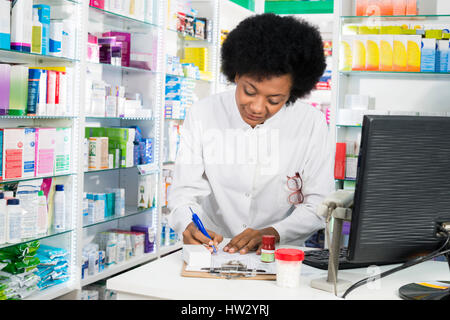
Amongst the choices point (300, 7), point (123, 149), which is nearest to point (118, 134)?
point (123, 149)

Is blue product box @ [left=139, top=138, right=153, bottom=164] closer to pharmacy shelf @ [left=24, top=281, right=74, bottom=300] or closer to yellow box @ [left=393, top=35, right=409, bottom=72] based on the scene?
Answer: pharmacy shelf @ [left=24, top=281, right=74, bottom=300]

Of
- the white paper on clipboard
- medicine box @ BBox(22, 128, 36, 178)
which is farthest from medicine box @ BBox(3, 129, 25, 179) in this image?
the white paper on clipboard

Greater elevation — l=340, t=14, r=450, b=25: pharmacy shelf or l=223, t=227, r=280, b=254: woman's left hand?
l=340, t=14, r=450, b=25: pharmacy shelf

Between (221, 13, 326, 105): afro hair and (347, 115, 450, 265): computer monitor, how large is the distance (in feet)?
1.99

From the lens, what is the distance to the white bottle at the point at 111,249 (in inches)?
159

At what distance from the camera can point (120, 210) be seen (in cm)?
416

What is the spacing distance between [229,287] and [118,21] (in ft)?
10.7

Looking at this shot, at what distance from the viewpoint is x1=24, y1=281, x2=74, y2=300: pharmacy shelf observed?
320 cm

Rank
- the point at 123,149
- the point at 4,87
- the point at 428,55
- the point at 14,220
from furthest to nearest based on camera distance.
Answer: the point at 123,149 → the point at 428,55 → the point at 14,220 → the point at 4,87

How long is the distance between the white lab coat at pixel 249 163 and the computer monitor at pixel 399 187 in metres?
0.73

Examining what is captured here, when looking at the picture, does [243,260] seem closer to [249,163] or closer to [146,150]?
[249,163]

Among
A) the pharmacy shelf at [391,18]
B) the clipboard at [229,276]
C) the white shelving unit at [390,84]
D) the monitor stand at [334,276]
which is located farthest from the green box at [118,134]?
the monitor stand at [334,276]

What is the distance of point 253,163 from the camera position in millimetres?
2166
